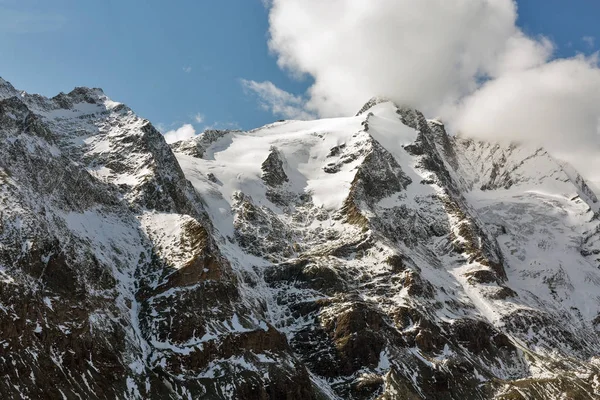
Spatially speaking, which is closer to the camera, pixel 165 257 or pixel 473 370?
pixel 165 257

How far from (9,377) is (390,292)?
111 meters

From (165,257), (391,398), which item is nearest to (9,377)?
(165,257)

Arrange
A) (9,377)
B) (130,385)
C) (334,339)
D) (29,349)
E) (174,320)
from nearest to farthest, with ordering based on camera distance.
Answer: (9,377), (29,349), (130,385), (174,320), (334,339)

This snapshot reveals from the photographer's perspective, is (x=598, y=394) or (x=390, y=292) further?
(x=390, y=292)

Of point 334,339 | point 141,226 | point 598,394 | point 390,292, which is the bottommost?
point 598,394

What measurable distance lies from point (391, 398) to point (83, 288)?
238 feet

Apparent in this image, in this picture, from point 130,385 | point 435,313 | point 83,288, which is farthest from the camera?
point 435,313

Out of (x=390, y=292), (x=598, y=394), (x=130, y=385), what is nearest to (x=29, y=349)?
(x=130, y=385)

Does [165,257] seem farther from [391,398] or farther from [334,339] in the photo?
[391,398]

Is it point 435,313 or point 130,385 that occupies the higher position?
point 435,313

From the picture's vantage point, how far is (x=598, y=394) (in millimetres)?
157000

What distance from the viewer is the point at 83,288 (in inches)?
5359

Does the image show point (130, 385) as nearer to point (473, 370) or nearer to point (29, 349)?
point (29, 349)

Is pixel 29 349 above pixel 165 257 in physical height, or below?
below
